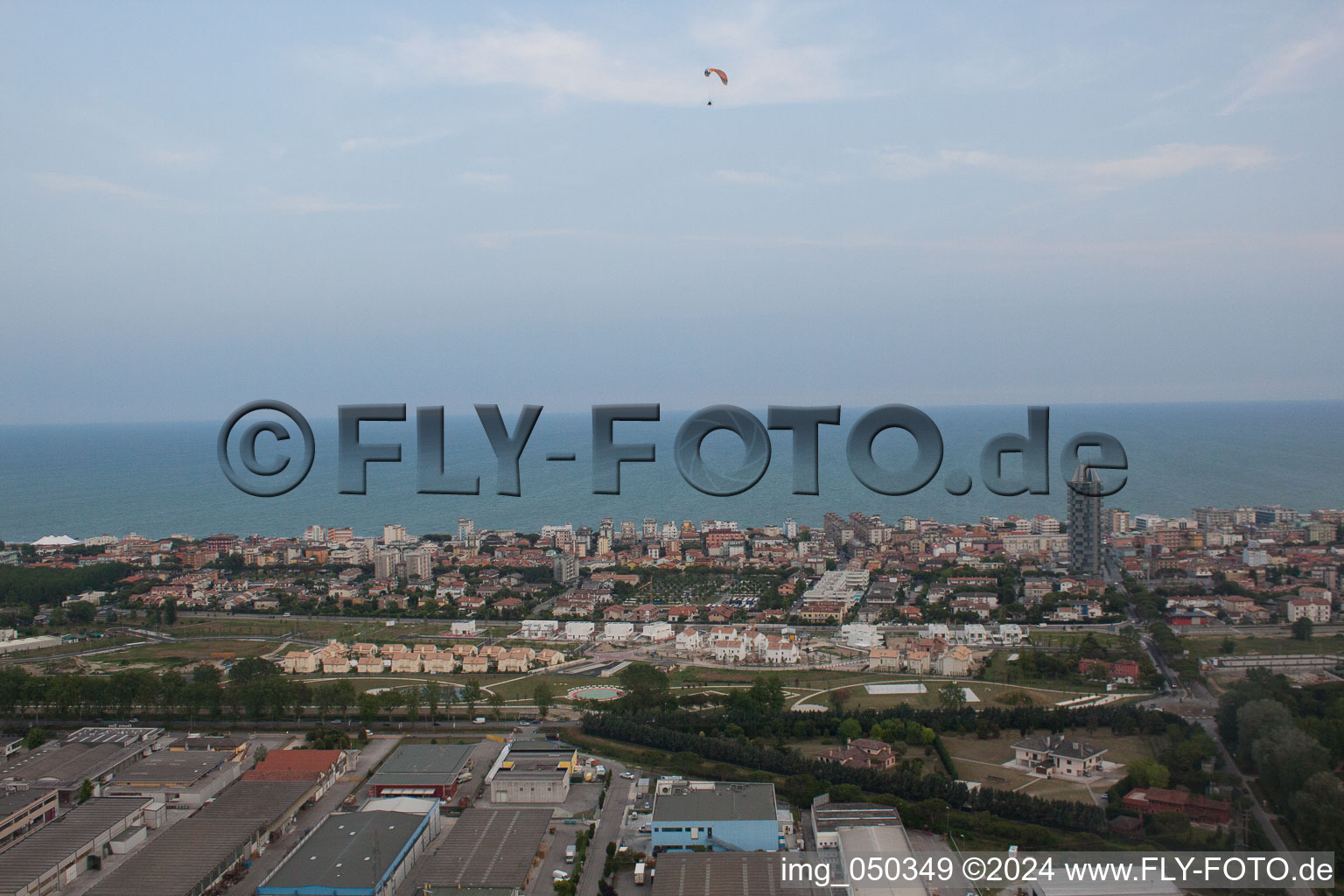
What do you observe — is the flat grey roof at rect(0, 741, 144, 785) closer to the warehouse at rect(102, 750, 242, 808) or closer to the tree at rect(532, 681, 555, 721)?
the warehouse at rect(102, 750, 242, 808)

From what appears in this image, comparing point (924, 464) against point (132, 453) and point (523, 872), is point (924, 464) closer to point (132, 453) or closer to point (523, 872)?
point (523, 872)

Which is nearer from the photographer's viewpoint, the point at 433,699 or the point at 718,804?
the point at 718,804

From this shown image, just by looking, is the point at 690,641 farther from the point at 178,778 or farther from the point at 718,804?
the point at 178,778

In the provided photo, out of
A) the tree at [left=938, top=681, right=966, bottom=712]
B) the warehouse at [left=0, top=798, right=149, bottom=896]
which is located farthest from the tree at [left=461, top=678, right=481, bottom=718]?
the tree at [left=938, top=681, right=966, bottom=712]

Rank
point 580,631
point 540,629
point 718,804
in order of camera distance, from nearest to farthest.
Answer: point 718,804 → point 580,631 → point 540,629

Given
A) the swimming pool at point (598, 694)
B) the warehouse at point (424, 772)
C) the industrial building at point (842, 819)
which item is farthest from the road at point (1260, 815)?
the warehouse at point (424, 772)

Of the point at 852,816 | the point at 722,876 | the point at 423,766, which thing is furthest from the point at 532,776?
the point at 852,816
